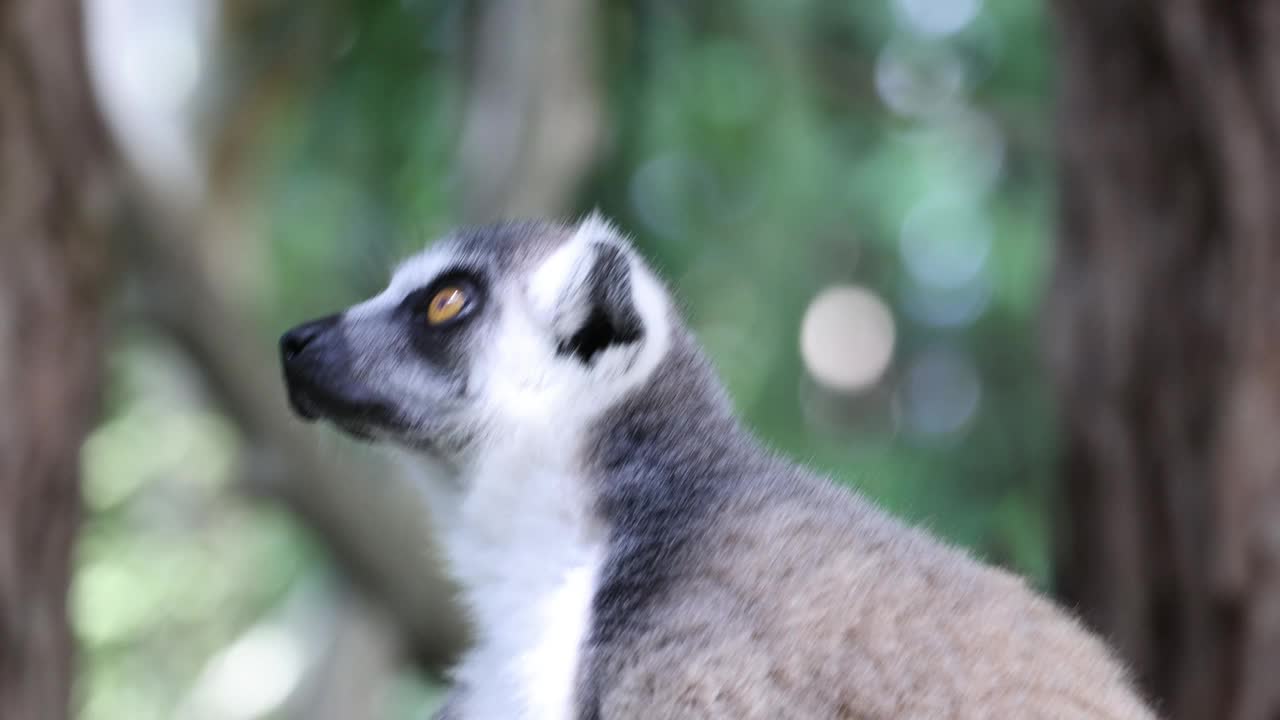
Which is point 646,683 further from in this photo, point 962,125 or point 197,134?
point 962,125

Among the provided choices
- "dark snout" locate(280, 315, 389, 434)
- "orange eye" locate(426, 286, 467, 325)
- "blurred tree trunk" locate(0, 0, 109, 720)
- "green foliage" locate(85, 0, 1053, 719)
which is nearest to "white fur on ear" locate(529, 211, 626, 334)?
"orange eye" locate(426, 286, 467, 325)

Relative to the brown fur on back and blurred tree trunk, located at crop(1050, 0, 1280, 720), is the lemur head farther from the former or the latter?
blurred tree trunk, located at crop(1050, 0, 1280, 720)

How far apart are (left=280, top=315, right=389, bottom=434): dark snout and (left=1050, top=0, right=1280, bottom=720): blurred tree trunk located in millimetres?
1953

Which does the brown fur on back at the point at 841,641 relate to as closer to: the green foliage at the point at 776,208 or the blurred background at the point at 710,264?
the blurred background at the point at 710,264

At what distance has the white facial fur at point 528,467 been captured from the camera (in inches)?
71.1

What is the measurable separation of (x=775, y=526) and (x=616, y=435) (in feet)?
0.91

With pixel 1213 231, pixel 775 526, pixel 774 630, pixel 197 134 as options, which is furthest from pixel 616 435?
pixel 197 134

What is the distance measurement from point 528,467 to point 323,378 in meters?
0.31

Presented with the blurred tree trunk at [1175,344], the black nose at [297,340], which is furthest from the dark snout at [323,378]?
the blurred tree trunk at [1175,344]

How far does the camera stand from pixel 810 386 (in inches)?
236

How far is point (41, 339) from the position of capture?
121 inches

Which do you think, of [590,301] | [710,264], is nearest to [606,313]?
[590,301]

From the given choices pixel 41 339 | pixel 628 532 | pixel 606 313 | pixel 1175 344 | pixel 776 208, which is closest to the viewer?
pixel 628 532

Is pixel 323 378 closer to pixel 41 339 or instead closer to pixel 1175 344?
pixel 41 339
